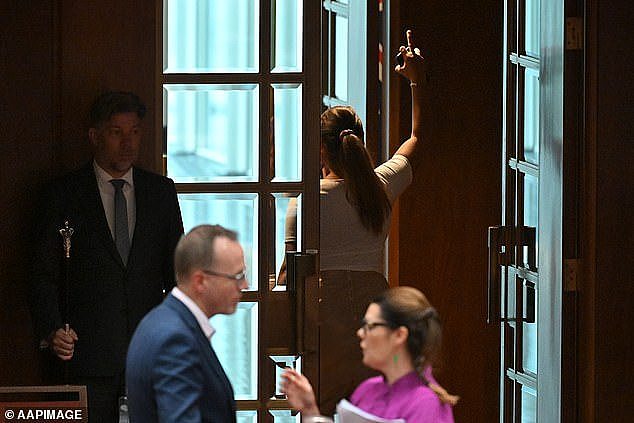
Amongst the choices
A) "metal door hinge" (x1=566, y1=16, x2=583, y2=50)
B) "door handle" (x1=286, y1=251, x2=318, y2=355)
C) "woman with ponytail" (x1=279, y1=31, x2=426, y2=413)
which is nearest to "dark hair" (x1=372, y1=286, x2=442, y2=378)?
→ "door handle" (x1=286, y1=251, x2=318, y2=355)

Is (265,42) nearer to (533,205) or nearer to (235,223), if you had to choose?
(235,223)

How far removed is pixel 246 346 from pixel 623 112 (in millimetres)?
1548

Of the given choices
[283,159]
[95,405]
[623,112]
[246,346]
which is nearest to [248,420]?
[246,346]

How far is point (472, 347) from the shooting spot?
245 inches

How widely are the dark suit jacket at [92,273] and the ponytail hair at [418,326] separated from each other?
1567mm

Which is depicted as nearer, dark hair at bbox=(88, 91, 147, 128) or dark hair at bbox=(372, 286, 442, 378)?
dark hair at bbox=(372, 286, 442, 378)

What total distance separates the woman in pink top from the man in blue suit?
36cm

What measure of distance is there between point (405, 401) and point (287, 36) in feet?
6.37

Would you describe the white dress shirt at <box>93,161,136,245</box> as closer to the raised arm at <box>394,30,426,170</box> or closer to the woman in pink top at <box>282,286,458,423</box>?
the raised arm at <box>394,30,426,170</box>

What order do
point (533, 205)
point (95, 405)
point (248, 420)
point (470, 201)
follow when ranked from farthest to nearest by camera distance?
point (470, 201), point (533, 205), point (248, 420), point (95, 405)

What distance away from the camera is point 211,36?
434 cm

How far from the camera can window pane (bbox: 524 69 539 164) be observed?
4.98m

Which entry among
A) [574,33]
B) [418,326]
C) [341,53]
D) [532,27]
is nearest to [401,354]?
[418,326]

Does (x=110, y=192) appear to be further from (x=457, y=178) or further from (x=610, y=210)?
A: (x=457, y=178)
